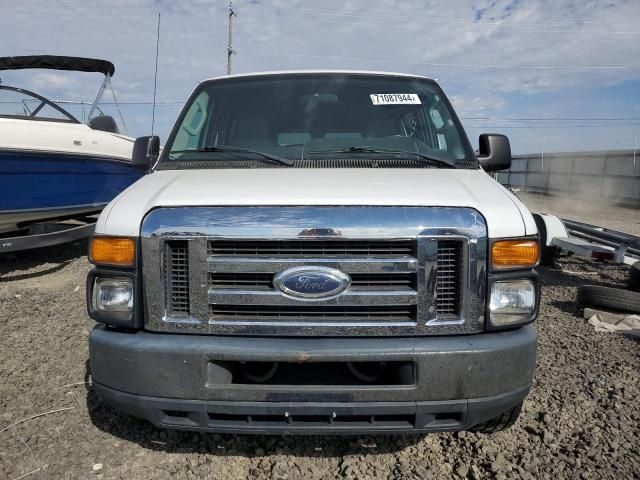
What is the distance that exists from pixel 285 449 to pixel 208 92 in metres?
2.42

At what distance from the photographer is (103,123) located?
675 centimetres

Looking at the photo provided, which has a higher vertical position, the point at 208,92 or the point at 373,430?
the point at 208,92

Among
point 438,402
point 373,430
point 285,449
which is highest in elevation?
point 438,402

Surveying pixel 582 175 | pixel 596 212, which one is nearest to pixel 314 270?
pixel 596 212

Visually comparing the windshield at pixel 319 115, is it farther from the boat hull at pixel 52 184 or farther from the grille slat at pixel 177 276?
the boat hull at pixel 52 184

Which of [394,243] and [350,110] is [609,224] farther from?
[394,243]

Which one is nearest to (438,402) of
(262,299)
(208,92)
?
(262,299)

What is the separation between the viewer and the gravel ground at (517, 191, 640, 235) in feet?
40.7

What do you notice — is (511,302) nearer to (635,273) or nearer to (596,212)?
(635,273)

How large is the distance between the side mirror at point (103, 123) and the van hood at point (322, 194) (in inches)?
184

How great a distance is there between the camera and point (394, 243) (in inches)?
83.7

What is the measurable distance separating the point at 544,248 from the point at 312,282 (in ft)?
16.5

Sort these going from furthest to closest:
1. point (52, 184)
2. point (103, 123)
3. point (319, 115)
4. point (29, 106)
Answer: point (103, 123)
point (29, 106)
point (52, 184)
point (319, 115)

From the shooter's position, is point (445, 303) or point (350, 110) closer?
point (445, 303)
